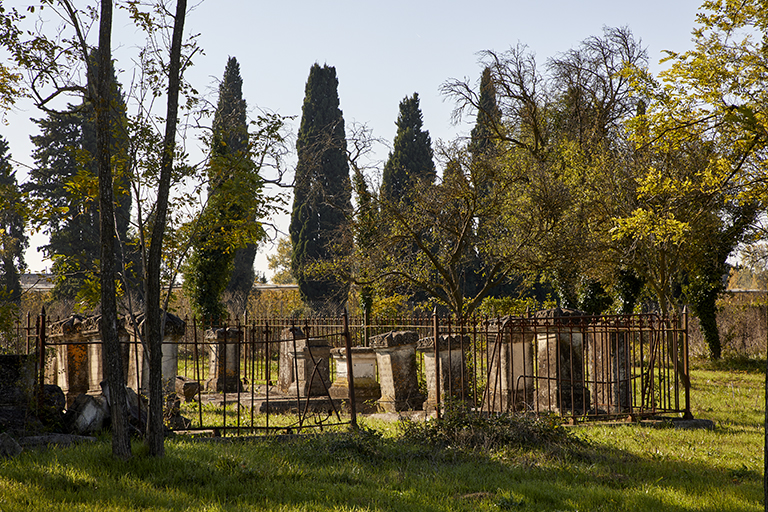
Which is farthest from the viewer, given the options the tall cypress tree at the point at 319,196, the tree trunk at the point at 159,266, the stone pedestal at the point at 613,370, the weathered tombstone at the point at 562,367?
the tall cypress tree at the point at 319,196

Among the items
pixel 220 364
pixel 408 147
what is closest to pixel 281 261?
pixel 408 147

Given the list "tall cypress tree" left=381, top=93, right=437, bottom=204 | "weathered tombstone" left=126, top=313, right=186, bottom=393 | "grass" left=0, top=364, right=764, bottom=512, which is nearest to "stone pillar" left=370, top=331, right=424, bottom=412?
"grass" left=0, top=364, right=764, bottom=512

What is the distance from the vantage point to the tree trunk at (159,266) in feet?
18.9

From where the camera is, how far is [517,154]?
19281mm

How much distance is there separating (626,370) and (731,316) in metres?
13.5

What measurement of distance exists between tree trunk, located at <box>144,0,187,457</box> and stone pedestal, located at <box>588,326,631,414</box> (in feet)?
19.3

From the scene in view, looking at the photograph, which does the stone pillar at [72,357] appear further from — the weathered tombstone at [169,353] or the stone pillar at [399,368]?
the stone pillar at [399,368]

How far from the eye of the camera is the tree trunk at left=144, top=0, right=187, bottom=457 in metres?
5.76

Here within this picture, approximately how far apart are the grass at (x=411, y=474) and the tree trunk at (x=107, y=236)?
2.05 feet

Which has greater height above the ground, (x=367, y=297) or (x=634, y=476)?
(x=367, y=297)

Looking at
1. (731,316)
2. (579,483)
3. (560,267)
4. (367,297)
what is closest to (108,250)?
(579,483)

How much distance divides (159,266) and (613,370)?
6.81 m

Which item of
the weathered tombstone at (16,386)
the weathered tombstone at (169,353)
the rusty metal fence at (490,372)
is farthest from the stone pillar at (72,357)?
the weathered tombstone at (16,386)

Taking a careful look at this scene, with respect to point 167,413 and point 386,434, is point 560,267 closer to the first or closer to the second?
point 386,434
